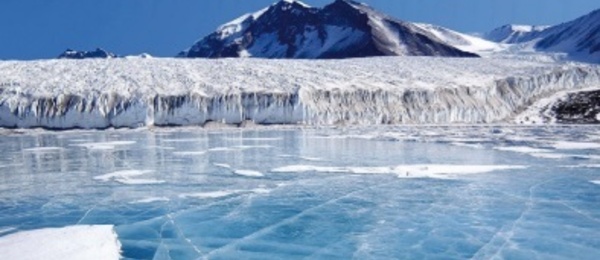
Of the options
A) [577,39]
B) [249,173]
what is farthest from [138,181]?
[577,39]

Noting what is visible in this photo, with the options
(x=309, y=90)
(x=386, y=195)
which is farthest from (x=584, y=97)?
(x=386, y=195)

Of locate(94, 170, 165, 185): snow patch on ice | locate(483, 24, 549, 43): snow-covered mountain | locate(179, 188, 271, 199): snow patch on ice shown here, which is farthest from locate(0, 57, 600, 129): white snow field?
locate(483, 24, 549, 43): snow-covered mountain

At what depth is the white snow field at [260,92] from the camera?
1308 inches

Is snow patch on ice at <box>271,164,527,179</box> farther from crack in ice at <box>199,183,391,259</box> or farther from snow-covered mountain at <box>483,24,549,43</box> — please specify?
snow-covered mountain at <box>483,24,549,43</box>

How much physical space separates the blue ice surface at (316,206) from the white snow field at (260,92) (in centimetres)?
1696

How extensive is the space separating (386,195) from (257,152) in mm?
8752

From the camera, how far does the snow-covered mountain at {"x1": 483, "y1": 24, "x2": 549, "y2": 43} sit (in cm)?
13136

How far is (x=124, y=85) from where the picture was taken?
3572 centimetres

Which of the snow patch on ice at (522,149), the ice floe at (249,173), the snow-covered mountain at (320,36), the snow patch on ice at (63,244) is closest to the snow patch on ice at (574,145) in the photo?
the snow patch on ice at (522,149)

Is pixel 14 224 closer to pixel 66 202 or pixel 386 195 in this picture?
pixel 66 202

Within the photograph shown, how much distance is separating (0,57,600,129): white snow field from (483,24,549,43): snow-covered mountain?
302ft

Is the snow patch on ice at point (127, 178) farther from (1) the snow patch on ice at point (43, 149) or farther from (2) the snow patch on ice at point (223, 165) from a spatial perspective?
(1) the snow patch on ice at point (43, 149)

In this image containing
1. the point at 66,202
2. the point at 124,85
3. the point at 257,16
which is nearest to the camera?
the point at 66,202

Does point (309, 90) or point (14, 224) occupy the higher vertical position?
point (309, 90)
